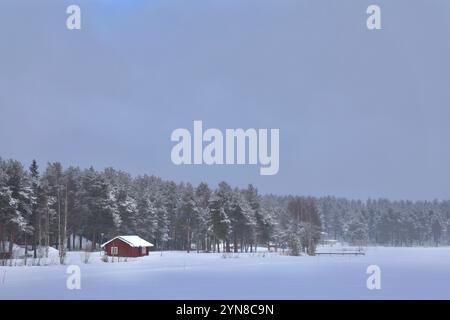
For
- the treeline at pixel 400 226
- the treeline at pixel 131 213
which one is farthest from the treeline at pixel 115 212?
the treeline at pixel 400 226

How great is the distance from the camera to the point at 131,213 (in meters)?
66.5

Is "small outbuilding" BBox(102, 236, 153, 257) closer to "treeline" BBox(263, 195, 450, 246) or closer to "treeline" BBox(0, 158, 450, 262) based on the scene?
"treeline" BBox(0, 158, 450, 262)

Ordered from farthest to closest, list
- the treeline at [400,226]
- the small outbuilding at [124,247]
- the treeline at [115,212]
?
the treeline at [400,226] < the small outbuilding at [124,247] < the treeline at [115,212]

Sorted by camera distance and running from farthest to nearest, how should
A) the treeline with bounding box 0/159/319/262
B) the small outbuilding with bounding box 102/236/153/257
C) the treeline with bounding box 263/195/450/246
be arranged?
Result: the treeline with bounding box 263/195/450/246 → the small outbuilding with bounding box 102/236/153/257 → the treeline with bounding box 0/159/319/262

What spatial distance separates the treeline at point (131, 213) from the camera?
2020 inches

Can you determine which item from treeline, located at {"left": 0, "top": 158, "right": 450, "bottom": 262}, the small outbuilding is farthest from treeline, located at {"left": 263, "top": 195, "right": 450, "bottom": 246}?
the small outbuilding

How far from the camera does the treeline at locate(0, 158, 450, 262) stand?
51.3m

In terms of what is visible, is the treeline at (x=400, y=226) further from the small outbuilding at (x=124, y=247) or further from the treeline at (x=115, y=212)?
the small outbuilding at (x=124, y=247)

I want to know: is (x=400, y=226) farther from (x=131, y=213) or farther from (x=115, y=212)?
(x=115, y=212)

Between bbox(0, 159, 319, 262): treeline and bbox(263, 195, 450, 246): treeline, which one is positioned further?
bbox(263, 195, 450, 246): treeline

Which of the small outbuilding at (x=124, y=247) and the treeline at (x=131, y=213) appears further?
the small outbuilding at (x=124, y=247)
